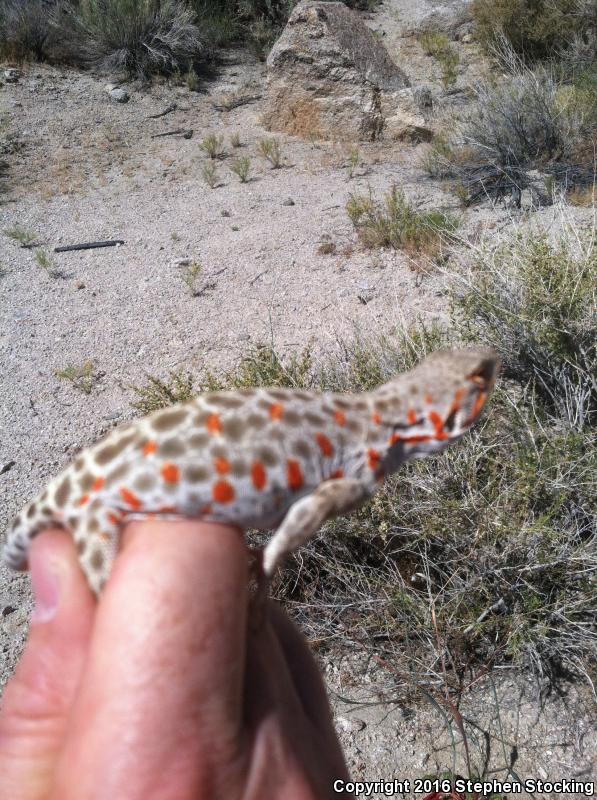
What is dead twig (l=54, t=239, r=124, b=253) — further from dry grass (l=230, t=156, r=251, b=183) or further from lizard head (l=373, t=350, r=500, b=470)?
lizard head (l=373, t=350, r=500, b=470)

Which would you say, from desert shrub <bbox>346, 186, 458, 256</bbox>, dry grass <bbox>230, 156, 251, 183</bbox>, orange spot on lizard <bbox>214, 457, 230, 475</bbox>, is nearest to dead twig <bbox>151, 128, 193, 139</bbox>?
dry grass <bbox>230, 156, 251, 183</bbox>

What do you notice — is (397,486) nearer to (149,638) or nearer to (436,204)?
(149,638)

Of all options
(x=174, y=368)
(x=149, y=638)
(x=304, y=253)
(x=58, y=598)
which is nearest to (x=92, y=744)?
(x=149, y=638)

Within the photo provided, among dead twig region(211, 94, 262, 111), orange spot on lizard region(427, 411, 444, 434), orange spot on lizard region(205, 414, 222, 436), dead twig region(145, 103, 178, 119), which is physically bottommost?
dead twig region(145, 103, 178, 119)

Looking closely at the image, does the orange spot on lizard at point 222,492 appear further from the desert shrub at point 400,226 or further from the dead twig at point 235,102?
the dead twig at point 235,102

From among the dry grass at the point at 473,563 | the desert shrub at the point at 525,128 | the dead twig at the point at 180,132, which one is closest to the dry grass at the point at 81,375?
the dry grass at the point at 473,563

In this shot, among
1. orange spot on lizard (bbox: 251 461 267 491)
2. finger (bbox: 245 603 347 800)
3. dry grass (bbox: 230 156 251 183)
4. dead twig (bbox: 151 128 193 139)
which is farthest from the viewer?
dead twig (bbox: 151 128 193 139)
